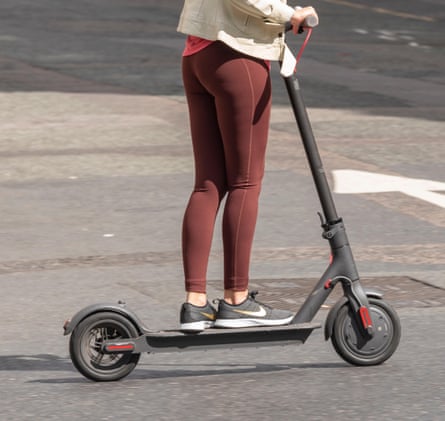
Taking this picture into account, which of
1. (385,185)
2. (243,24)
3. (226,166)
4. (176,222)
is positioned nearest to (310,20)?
(243,24)

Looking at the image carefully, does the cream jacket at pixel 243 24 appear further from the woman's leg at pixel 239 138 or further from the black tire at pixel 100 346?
the black tire at pixel 100 346

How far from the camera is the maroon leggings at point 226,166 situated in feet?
18.9

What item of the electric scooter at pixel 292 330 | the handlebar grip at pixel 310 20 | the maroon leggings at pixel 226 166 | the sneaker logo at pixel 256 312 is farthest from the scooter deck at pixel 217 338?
the handlebar grip at pixel 310 20

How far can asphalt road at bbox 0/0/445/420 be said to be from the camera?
18.2 feet

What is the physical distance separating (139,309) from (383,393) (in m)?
1.85

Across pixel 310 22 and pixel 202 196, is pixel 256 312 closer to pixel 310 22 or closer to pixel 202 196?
pixel 202 196

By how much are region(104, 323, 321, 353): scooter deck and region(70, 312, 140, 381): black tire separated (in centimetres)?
5

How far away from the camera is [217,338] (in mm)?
5723

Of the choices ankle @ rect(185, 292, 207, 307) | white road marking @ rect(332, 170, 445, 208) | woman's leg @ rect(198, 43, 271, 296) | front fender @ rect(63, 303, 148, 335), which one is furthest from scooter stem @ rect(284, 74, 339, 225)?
white road marking @ rect(332, 170, 445, 208)

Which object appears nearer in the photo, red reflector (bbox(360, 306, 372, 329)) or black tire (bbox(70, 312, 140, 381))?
black tire (bbox(70, 312, 140, 381))

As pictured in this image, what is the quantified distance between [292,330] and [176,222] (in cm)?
390

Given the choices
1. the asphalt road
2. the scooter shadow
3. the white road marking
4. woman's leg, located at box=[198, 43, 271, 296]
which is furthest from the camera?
the white road marking

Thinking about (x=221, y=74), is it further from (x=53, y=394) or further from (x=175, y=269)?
(x=175, y=269)

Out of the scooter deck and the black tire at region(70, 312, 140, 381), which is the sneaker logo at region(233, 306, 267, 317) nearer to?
the scooter deck
